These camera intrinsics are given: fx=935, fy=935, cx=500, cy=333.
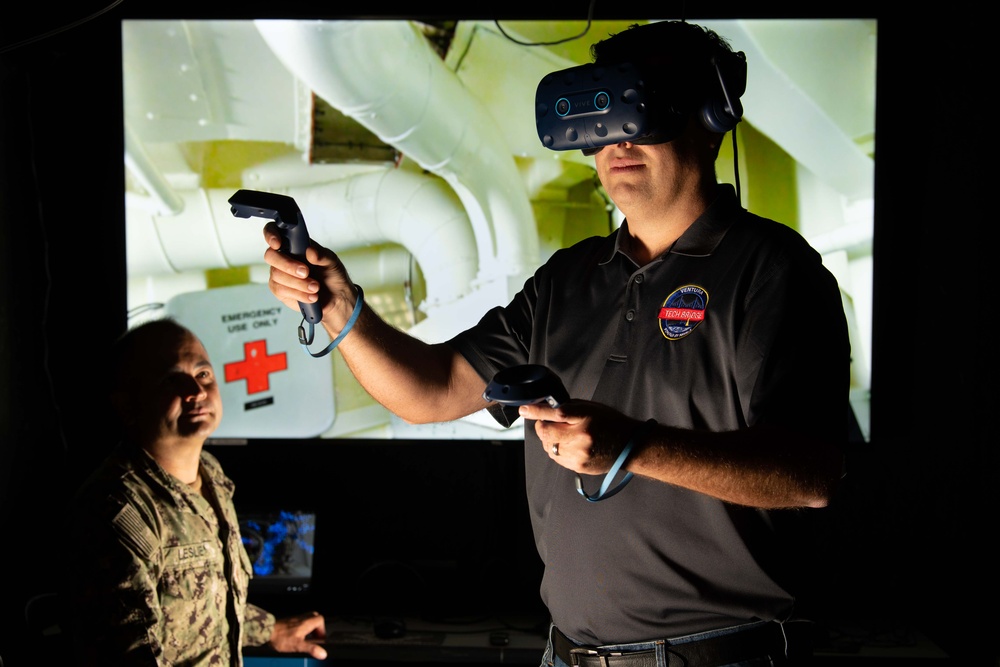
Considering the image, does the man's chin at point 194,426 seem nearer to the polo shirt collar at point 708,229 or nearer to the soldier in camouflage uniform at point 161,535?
the soldier in camouflage uniform at point 161,535

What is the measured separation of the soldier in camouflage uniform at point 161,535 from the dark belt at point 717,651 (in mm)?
868

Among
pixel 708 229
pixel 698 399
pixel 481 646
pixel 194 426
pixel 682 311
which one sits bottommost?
pixel 481 646

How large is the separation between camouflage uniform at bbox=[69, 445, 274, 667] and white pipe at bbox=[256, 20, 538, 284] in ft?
3.57

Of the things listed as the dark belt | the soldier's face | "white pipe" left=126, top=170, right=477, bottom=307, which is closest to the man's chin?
the soldier's face

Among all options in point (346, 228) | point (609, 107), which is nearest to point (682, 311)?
point (609, 107)

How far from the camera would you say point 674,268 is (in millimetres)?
1360

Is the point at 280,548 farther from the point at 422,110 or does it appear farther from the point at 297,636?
the point at 422,110

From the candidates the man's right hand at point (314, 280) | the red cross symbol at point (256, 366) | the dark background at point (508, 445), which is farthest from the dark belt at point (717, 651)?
the red cross symbol at point (256, 366)

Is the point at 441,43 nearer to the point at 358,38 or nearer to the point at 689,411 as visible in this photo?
the point at 358,38

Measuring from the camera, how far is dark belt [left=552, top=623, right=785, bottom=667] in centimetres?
123

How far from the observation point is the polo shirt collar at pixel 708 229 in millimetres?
1350

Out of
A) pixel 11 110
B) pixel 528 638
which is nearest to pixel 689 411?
pixel 528 638

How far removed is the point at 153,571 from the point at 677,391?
40.6 inches

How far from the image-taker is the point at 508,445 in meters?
2.68
